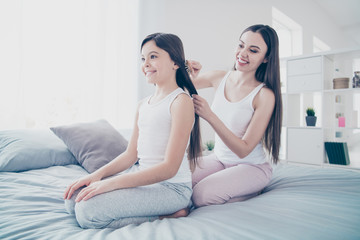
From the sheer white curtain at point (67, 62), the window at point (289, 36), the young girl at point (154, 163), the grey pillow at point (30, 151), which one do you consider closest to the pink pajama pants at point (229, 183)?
the young girl at point (154, 163)

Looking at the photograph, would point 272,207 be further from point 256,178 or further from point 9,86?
point 9,86

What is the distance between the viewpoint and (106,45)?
223 centimetres

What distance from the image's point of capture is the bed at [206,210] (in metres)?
0.64

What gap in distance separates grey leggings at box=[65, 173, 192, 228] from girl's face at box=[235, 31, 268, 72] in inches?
29.4

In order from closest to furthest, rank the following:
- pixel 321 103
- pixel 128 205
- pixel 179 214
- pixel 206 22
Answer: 1. pixel 128 205
2. pixel 179 214
3. pixel 321 103
4. pixel 206 22

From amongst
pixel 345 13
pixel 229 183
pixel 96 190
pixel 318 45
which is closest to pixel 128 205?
pixel 96 190

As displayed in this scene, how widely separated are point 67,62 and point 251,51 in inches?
60.1

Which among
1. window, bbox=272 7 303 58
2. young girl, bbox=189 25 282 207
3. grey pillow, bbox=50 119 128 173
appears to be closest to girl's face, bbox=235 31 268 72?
young girl, bbox=189 25 282 207

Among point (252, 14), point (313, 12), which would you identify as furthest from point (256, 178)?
point (313, 12)

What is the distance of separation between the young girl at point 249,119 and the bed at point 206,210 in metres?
0.12

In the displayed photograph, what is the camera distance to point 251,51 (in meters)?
1.22

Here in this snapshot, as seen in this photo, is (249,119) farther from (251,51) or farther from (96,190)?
(96,190)

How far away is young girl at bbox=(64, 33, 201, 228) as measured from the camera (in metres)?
0.74

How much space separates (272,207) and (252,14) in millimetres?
3447
